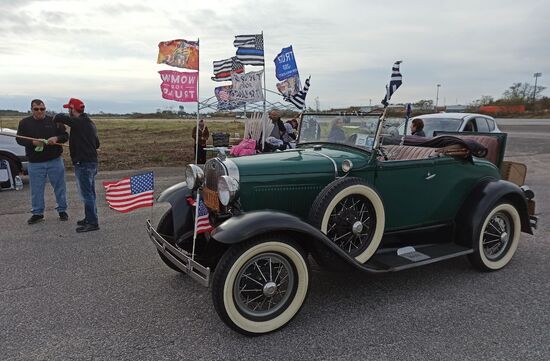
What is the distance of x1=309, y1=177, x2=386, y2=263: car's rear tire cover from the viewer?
10.7 ft

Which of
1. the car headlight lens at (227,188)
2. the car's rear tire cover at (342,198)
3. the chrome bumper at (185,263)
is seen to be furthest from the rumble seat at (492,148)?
the chrome bumper at (185,263)

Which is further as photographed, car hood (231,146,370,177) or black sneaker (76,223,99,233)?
black sneaker (76,223,99,233)

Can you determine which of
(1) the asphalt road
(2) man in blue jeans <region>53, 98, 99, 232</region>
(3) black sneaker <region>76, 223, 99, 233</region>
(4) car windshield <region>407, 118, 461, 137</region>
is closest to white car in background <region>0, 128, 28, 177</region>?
(2) man in blue jeans <region>53, 98, 99, 232</region>

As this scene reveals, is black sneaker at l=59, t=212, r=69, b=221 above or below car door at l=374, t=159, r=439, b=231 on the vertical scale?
below

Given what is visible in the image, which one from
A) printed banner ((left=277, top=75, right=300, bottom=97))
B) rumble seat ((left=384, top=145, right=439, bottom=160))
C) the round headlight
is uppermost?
printed banner ((left=277, top=75, right=300, bottom=97))

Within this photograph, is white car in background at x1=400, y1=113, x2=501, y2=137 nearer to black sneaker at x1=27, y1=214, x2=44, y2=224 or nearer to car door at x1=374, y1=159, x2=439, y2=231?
car door at x1=374, y1=159, x2=439, y2=231

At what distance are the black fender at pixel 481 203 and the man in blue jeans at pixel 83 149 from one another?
4.62 m

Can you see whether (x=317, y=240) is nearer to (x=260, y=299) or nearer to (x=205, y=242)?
(x=260, y=299)

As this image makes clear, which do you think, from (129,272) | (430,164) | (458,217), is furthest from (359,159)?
(129,272)

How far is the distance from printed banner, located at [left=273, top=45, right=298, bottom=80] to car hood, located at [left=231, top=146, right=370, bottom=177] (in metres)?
7.01

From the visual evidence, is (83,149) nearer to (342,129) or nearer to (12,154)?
(342,129)

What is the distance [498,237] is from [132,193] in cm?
383

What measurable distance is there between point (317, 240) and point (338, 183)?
1.75ft

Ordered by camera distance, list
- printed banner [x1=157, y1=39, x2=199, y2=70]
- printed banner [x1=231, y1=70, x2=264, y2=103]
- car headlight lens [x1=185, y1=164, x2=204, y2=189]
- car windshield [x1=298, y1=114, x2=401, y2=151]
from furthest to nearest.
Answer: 1. printed banner [x1=231, y1=70, x2=264, y2=103]
2. printed banner [x1=157, y1=39, x2=199, y2=70]
3. car windshield [x1=298, y1=114, x2=401, y2=151]
4. car headlight lens [x1=185, y1=164, x2=204, y2=189]
